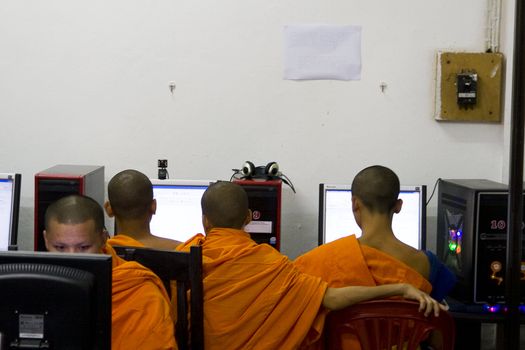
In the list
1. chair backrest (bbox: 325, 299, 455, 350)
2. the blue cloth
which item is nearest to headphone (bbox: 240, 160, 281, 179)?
the blue cloth

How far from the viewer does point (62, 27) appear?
3.73 m

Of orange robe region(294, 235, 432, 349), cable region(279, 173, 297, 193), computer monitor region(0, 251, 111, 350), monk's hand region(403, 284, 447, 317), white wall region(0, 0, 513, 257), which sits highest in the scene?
white wall region(0, 0, 513, 257)

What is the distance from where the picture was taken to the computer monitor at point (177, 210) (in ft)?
11.6

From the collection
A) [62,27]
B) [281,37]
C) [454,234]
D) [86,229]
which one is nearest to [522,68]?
[86,229]

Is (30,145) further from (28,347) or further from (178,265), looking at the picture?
(28,347)

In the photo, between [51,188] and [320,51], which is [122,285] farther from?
[320,51]

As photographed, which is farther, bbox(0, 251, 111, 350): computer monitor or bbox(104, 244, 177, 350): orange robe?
bbox(104, 244, 177, 350): orange robe

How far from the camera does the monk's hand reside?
2.25m

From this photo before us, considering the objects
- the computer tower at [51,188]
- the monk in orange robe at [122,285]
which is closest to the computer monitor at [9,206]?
the computer tower at [51,188]

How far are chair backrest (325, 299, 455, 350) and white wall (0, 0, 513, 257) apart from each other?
151cm

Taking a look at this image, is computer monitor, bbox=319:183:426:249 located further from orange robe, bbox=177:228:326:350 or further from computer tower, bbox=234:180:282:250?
orange robe, bbox=177:228:326:350

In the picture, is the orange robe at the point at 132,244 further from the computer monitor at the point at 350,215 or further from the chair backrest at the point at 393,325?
the computer monitor at the point at 350,215

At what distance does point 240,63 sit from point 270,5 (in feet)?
0.96

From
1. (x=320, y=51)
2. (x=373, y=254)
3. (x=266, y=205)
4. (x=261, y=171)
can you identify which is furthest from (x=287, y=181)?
(x=373, y=254)
